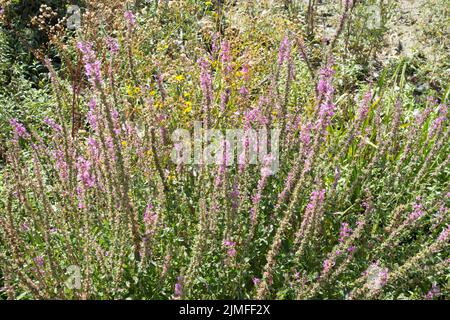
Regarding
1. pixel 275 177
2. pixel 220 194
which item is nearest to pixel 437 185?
pixel 275 177

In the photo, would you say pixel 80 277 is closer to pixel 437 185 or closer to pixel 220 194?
pixel 220 194

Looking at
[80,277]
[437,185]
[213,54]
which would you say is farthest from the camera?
[213,54]

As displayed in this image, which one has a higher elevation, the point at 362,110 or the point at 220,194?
the point at 362,110

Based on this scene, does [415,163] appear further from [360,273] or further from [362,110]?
[360,273]

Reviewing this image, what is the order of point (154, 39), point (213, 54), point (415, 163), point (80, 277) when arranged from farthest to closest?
1. point (154, 39)
2. point (213, 54)
3. point (415, 163)
4. point (80, 277)

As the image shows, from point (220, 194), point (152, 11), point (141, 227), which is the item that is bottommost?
point (141, 227)

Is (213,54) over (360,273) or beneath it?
over

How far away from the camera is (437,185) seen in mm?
3551

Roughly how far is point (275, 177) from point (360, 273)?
2.21 ft

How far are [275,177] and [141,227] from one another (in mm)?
773

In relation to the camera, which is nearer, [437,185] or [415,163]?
[415,163]

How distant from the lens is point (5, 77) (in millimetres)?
4973

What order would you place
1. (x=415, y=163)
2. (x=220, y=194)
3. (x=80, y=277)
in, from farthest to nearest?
(x=415, y=163) < (x=220, y=194) < (x=80, y=277)

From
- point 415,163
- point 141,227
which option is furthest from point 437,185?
point 141,227
